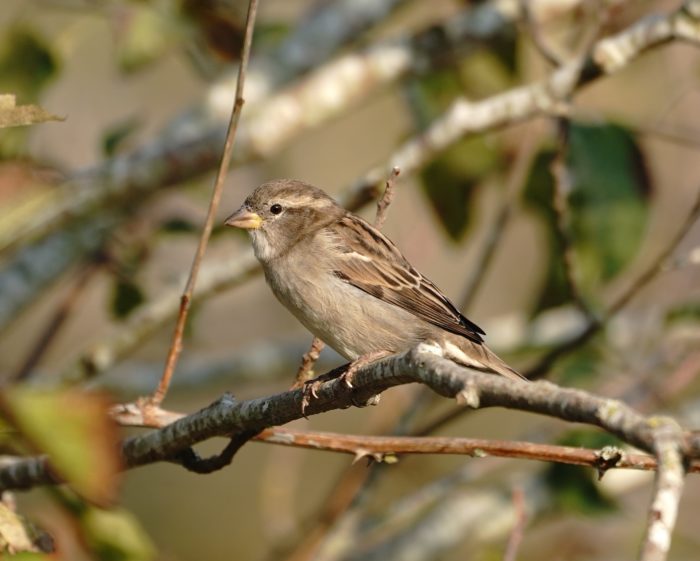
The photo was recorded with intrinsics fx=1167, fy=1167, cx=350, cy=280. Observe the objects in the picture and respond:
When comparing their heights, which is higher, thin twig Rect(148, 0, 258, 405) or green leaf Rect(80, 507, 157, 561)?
thin twig Rect(148, 0, 258, 405)

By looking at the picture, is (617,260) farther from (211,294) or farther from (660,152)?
(660,152)

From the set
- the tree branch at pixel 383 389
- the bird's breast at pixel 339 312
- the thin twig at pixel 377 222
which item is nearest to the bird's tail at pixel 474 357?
the bird's breast at pixel 339 312

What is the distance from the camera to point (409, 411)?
471 centimetres

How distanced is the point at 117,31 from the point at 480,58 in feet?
5.42

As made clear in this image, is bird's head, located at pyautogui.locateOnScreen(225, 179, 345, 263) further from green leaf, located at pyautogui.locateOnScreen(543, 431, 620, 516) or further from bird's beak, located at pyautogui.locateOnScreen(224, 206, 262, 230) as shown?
green leaf, located at pyautogui.locateOnScreen(543, 431, 620, 516)

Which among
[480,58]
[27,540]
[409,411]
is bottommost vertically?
[27,540]

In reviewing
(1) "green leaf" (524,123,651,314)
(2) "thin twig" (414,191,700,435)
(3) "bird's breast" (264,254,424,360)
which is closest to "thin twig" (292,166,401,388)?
(3) "bird's breast" (264,254,424,360)

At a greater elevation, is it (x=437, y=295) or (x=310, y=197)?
(x=310, y=197)

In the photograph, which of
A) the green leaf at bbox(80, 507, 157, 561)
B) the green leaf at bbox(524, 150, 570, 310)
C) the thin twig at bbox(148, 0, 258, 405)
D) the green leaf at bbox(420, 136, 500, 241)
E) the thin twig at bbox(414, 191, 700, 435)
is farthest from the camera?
the green leaf at bbox(420, 136, 500, 241)

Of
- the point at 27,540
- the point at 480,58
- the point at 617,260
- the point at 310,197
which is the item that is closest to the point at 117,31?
the point at 310,197

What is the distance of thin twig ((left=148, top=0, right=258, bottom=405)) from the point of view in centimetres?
265

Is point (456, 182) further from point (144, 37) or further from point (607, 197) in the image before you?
point (144, 37)

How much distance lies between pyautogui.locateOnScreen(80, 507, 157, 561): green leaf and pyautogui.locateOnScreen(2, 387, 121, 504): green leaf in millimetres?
1707

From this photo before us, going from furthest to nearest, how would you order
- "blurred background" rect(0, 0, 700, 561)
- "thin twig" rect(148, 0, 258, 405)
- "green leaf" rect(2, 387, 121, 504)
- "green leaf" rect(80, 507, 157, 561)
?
Answer: "blurred background" rect(0, 0, 700, 561) → "green leaf" rect(80, 507, 157, 561) → "thin twig" rect(148, 0, 258, 405) → "green leaf" rect(2, 387, 121, 504)
